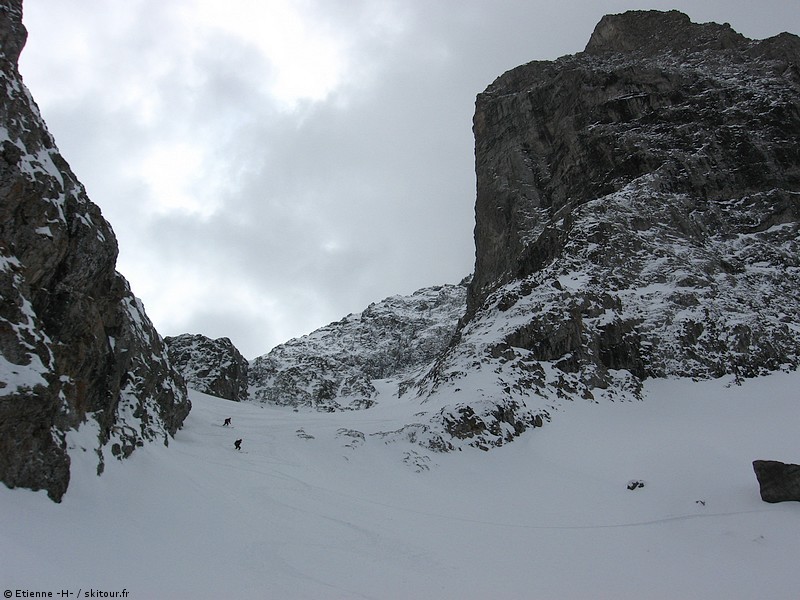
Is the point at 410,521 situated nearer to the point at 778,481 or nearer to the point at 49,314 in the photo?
the point at 778,481

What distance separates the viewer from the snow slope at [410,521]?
9.00m

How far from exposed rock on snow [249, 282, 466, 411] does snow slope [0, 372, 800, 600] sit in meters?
45.4

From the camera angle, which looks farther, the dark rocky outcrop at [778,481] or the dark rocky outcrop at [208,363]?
the dark rocky outcrop at [208,363]

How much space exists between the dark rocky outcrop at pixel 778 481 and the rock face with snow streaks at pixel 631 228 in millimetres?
9951

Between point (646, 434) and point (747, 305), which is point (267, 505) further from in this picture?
point (747, 305)

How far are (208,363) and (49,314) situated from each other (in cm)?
4724

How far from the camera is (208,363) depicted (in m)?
56.8

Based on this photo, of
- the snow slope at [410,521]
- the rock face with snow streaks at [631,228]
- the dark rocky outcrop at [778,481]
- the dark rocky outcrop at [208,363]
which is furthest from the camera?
the dark rocky outcrop at [208,363]

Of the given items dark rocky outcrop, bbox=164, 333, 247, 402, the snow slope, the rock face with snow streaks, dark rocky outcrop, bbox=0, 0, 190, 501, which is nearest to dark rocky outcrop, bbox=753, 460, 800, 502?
the snow slope

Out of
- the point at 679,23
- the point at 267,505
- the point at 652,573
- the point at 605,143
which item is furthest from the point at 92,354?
the point at 679,23

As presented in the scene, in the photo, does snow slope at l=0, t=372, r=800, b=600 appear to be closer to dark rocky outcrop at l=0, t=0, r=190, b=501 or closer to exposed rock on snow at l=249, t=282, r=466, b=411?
dark rocky outcrop at l=0, t=0, r=190, b=501

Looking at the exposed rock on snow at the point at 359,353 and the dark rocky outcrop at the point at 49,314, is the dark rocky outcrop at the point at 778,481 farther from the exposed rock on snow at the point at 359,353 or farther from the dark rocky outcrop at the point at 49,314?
the exposed rock on snow at the point at 359,353

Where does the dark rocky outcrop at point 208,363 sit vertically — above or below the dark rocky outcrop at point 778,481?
above

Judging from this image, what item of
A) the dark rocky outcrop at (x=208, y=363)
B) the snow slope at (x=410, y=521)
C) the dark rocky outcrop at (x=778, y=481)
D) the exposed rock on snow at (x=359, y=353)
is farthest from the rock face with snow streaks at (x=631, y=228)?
the exposed rock on snow at (x=359, y=353)
